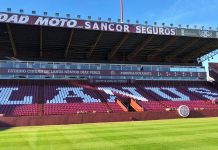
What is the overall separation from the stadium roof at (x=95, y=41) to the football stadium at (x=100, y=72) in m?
0.11

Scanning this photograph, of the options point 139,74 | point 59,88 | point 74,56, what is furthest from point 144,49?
point 59,88

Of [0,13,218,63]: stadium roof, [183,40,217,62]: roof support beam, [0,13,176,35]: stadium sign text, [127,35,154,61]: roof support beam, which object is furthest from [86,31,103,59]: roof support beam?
[183,40,217,62]: roof support beam

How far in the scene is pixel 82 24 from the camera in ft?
133

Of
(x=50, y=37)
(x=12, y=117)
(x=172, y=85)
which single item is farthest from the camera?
(x=172, y=85)

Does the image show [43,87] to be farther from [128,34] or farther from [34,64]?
[128,34]

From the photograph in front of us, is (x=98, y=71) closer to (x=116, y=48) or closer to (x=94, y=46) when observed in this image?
(x=94, y=46)

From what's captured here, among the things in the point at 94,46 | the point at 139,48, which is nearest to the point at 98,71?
the point at 94,46

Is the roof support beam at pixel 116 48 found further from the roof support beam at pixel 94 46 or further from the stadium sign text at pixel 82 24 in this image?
the roof support beam at pixel 94 46

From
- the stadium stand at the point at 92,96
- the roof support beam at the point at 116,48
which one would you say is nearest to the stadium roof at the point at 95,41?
the roof support beam at the point at 116,48

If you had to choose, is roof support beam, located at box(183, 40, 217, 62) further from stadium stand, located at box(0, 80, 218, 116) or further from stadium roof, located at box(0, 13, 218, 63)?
stadium stand, located at box(0, 80, 218, 116)

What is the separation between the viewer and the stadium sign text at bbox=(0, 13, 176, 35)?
37875 mm

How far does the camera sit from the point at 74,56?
48969mm

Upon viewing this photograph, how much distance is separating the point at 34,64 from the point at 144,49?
15933mm

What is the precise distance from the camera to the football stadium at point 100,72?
36.8m
